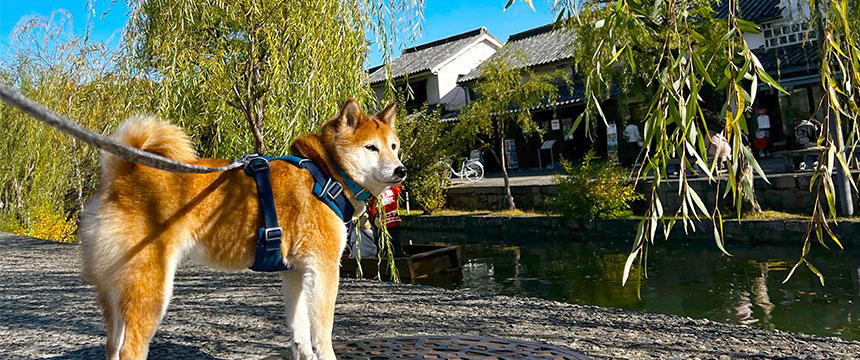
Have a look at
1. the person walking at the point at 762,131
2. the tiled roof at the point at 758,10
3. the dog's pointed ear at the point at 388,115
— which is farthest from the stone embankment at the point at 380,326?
the person walking at the point at 762,131

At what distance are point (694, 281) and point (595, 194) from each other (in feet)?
16.5

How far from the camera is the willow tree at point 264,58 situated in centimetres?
686

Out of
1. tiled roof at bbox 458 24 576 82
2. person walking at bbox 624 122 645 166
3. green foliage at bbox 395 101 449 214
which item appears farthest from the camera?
tiled roof at bbox 458 24 576 82

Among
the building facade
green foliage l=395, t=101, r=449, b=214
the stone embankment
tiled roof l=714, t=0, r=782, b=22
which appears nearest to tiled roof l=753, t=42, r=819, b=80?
tiled roof l=714, t=0, r=782, b=22

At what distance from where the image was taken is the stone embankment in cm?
387

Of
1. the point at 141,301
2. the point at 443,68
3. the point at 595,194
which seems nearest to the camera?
the point at 141,301

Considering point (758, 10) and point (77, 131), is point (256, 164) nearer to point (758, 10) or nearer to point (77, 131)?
point (77, 131)

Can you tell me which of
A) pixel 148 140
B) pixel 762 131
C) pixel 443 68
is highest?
pixel 443 68

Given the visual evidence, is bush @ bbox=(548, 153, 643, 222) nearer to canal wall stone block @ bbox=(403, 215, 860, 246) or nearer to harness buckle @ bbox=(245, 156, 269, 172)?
canal wall stone block @ bbox=(403, 215, 860, 246)

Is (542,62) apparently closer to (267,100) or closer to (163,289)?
(267,100)

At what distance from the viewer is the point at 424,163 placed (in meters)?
19.0

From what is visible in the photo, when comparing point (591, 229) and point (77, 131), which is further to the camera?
point (591, 229)

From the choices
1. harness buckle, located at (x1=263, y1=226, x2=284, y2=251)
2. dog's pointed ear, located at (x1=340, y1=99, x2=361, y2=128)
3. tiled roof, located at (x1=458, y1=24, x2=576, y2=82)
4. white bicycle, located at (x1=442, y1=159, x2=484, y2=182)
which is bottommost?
harness buckle, located at (x1=263, y1=226, x2=284, y2=251)

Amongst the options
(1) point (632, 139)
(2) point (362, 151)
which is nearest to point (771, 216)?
(1) point (632, 139)
